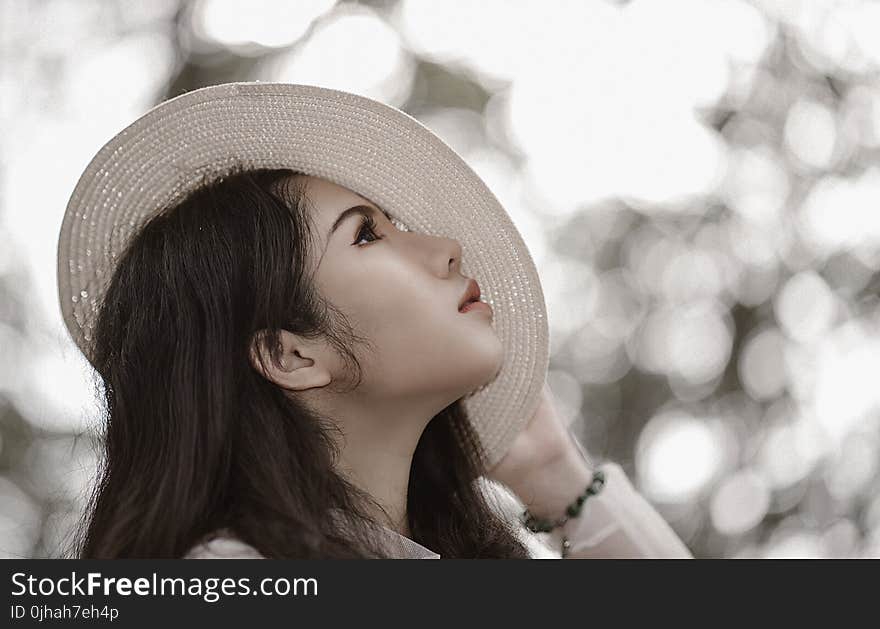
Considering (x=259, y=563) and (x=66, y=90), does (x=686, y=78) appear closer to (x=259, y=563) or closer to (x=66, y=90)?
(x=66, y=90)

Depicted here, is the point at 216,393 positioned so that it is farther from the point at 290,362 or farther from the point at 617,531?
the point at 617,531

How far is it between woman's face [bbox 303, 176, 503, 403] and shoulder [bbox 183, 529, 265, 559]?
0.52 m

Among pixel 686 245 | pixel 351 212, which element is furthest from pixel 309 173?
pixel 686 245

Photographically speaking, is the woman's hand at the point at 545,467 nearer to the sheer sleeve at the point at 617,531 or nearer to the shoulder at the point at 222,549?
the sheer sleeve at the point at 617,531

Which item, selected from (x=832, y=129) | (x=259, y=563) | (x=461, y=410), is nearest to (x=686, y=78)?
(x=832, y=129)

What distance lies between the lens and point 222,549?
68.1 inches

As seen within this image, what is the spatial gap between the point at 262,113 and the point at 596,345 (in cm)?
622

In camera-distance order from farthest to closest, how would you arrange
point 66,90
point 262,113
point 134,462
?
point 66,90, point 262,113, point 134,462

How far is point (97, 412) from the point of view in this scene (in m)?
2.32

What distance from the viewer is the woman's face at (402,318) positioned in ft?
7.13

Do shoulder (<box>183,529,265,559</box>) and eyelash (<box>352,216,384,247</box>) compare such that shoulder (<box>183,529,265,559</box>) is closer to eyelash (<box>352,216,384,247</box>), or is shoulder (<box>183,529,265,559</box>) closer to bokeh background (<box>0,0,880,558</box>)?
eyelash (<box>352,216,384,247</box>)

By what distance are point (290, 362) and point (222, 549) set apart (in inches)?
21.0

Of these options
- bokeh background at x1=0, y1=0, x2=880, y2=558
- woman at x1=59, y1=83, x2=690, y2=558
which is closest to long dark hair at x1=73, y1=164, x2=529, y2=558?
woman at x1=59, y1=83, x2=690, y2=558

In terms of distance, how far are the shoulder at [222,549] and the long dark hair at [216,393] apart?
21 mm
